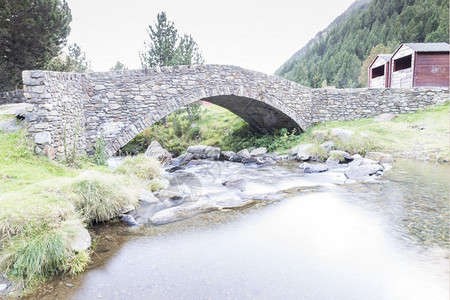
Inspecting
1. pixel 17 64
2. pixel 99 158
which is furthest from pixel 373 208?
pixel 17 64

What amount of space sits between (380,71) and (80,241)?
25141mm

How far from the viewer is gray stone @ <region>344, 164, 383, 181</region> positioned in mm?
7049

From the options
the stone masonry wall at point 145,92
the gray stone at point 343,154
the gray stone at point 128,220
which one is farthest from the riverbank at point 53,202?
the gray stone at point 343,154

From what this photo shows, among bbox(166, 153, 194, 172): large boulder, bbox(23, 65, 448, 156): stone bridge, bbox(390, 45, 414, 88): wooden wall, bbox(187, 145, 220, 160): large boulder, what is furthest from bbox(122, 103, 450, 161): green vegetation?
bbox(390, 45, 414, 88): wooden wall

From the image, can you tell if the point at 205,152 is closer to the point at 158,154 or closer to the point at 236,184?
the point at 158,154

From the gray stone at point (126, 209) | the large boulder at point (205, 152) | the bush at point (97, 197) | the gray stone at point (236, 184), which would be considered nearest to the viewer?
the bush at point (97, 197)

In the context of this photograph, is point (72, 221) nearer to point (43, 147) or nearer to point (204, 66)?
point (43, 147)

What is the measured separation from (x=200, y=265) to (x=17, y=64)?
12928 mm

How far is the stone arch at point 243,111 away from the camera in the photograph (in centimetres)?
818

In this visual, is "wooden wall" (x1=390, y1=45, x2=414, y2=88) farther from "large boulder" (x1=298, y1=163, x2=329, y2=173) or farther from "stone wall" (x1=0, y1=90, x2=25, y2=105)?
"stone wall" (x1=0, y1=90, x2=25, y2=105)

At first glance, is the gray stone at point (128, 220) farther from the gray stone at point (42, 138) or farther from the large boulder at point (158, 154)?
the large boulder at point (158, 154)

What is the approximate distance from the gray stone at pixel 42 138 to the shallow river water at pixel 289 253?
2.87 metres

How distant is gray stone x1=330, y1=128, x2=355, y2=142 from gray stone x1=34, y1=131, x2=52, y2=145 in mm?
9350

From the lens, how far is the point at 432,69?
52.5 feet
